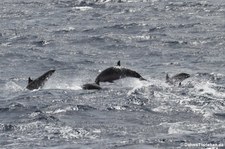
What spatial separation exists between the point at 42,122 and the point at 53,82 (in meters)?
9.78

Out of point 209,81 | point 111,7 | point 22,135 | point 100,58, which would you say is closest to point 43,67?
point 100,58

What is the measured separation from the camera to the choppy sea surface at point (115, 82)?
2008 centimetres

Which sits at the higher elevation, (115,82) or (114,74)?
(114,74)

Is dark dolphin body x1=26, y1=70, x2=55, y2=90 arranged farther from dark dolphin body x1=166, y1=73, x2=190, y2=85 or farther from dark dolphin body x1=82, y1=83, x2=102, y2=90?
dark dolphin body x1=166, y1=73, x2=190, y2=85

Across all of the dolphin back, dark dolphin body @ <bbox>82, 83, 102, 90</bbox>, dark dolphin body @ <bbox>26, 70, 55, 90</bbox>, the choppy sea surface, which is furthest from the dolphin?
dark dolphin body @ <bbox>26, 70, 55, 90</bbox>

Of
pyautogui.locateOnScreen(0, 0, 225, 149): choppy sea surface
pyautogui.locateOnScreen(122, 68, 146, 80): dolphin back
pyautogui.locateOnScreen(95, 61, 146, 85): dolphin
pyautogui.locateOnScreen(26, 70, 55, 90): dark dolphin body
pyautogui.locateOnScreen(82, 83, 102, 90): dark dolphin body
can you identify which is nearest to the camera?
pyautogui.locateOnScreen(0, 0, 225, 149): choppy sea surface

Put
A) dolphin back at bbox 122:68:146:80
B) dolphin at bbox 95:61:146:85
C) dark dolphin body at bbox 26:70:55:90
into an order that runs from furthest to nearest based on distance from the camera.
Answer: dolphin back at bbox 122:68:146:80
dolphin at bbox 95:61:146:85
dark dolphin body at bbox 26:70:55:90

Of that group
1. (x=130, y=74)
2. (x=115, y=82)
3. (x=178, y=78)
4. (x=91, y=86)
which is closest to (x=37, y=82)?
(x=91, y=86)

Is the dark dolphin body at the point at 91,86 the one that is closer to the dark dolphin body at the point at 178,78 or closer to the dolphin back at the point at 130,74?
the dolphin back at the point at 130,74

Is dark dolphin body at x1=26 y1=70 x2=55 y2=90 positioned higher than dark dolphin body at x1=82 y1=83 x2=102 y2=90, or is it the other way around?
dark dolphin body at x1=26 y1=70 x2=55 y2=90

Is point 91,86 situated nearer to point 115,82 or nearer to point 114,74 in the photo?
point 114,74

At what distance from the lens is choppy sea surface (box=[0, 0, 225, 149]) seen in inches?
791

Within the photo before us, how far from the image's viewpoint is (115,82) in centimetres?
3084

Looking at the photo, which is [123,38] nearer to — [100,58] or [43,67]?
[100,58]
